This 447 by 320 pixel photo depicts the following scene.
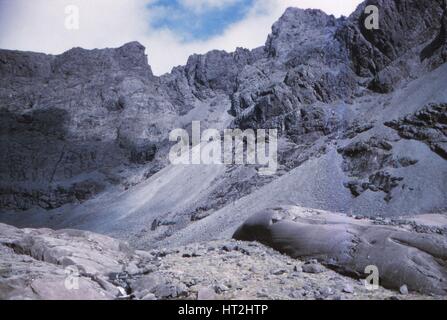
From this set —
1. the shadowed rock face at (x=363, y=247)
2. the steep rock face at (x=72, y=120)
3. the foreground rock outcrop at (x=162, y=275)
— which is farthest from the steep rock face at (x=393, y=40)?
the steep rock face at (x=72, y=120)

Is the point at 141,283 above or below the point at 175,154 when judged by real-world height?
below

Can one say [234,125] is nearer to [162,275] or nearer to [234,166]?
[234,166]

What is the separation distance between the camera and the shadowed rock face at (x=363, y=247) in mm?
10820

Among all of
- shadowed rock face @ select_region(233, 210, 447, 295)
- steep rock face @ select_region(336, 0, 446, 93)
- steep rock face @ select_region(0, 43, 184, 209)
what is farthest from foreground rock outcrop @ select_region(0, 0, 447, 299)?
steep rock face @ select_region(0, 43, 184, 209)

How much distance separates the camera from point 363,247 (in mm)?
12578

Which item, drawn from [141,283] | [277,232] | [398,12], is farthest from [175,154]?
[141,283]

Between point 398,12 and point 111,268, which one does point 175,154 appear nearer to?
point 398,12

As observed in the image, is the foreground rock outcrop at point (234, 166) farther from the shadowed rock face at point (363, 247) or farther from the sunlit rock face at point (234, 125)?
the sunlit rock face at point (234, 125)

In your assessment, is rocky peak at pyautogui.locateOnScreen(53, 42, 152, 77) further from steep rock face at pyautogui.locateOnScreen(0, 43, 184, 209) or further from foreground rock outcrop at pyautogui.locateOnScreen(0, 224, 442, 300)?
foreground rock outcrop at pyautogui.locateOnScreen(0, 224, 442, 300)

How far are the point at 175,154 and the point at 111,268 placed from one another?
A: 47.6 metres

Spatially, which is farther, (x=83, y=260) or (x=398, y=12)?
(x=398, y=12)

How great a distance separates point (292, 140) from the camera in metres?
41.9

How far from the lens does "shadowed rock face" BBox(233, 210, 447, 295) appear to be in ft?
35.5
